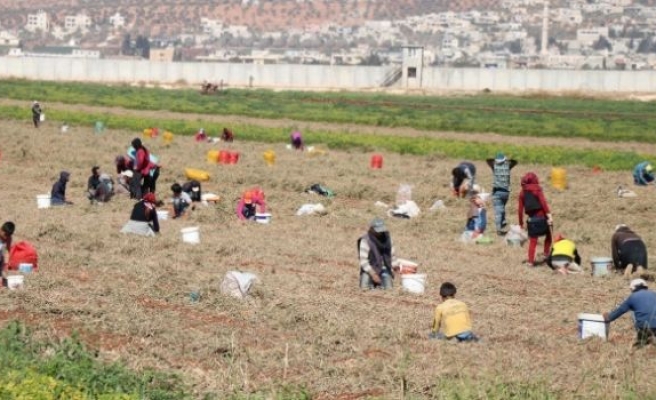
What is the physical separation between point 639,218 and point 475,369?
13.9 meters

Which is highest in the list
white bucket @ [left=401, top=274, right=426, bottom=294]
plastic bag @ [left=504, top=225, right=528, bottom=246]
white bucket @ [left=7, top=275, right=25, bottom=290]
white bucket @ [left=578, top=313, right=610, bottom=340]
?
white bucket @ [left=578, top=313, right=610, bottom=340]

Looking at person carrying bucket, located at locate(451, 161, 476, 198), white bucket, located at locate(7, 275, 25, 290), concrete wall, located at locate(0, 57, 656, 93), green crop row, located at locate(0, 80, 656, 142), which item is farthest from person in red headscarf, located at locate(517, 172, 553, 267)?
concrete wall, located at locate(0, 57, 656, 93)

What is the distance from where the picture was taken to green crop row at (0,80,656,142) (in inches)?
2114

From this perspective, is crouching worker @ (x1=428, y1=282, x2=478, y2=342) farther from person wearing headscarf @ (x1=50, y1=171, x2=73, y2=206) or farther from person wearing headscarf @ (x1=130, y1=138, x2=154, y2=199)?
person wearing headscarf @ (x1=50, y1=171, x2=73, y2=206)

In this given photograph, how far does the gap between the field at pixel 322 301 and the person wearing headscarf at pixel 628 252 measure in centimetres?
90

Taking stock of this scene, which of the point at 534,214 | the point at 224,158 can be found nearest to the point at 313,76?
the point at 224,158

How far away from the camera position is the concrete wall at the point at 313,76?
96875 mm

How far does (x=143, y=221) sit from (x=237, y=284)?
5.51 m

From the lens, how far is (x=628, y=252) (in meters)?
19.8

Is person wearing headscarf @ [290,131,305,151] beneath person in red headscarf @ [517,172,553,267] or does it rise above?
beneath

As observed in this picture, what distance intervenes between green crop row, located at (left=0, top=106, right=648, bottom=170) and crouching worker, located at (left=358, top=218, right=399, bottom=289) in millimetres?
18035

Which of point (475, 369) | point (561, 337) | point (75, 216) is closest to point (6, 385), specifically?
point (475, 369)

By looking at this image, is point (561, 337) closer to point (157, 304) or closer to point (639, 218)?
point (157, 304)

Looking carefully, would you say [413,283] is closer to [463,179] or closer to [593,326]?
[593,326]
